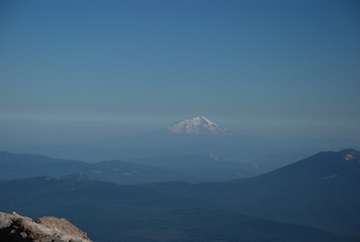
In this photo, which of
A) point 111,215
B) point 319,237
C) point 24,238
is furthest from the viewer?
point 111,215

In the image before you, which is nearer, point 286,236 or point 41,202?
point 286,236

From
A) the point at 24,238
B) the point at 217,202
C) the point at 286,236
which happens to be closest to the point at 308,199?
the point at 217,202

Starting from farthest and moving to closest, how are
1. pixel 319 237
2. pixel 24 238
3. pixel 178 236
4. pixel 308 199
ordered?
pixel 308 199 → pixel 178 236 → pixel 319 237 → pixel 24 238

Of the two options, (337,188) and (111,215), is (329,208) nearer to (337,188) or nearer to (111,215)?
(337,188)

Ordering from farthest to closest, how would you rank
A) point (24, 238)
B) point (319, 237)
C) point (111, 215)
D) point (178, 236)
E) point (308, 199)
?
point (308, 199) < point (111, 215) < point (178, 236) < point (319, 237) < point (24, 238)

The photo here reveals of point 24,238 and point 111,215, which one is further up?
point 24,238

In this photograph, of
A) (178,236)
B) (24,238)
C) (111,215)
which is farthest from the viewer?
(111,215)

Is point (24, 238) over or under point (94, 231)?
over

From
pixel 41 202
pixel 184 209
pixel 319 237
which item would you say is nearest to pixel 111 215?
pixel 184 209

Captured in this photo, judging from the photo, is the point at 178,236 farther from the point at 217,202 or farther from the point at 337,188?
the point at 337,188
